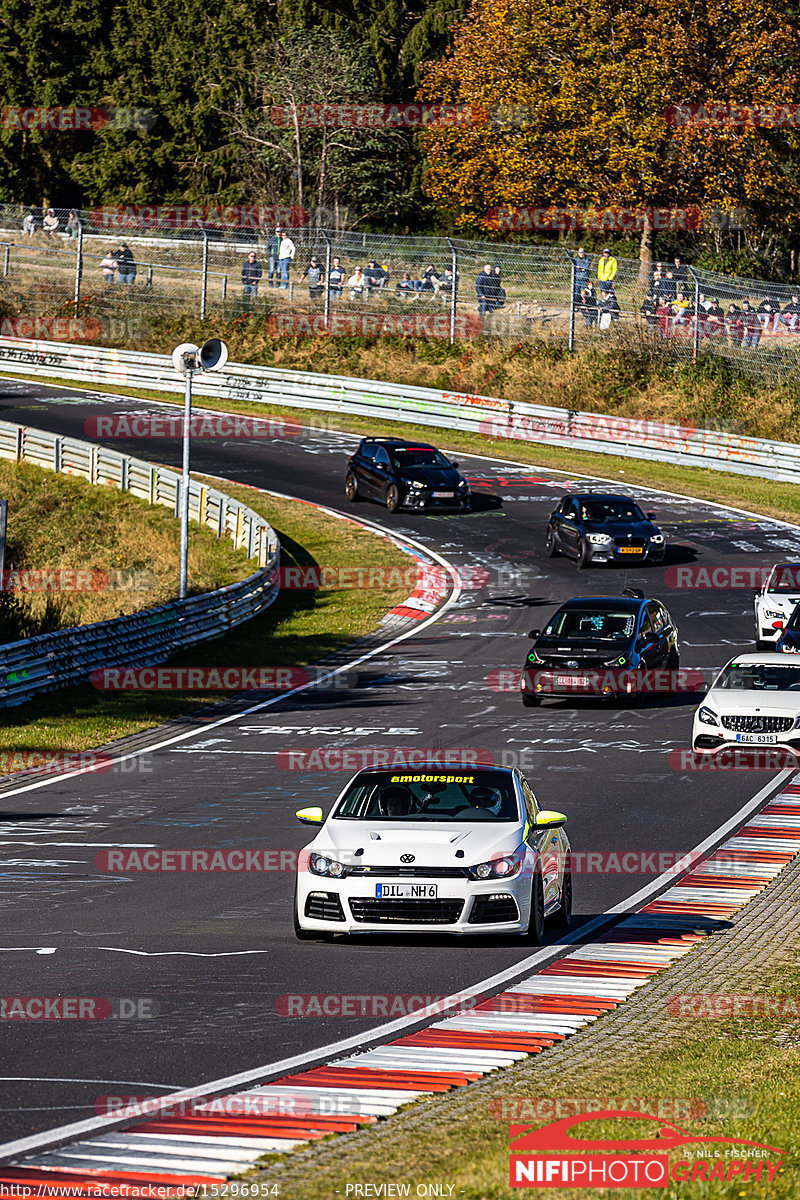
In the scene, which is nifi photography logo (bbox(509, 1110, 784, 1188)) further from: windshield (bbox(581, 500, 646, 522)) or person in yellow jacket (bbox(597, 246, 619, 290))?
person in yellow jacket (bbox(597, 246, 619, 290))

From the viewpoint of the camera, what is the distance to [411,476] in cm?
4088

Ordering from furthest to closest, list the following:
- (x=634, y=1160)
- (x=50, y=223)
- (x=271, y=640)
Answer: (x=50, y=223) → (x=271, y=640) → (x=634, y=1160)

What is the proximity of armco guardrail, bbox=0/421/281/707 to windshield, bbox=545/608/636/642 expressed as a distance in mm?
6497

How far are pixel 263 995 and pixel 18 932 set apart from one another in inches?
105

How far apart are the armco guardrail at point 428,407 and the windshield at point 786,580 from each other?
1649cm

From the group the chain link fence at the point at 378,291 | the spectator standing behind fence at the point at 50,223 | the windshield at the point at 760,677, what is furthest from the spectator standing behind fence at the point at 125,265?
the windshield at the point at 760,677

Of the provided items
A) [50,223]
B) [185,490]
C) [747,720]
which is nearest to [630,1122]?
[747,720]

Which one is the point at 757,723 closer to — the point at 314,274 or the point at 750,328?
the point at 750,328

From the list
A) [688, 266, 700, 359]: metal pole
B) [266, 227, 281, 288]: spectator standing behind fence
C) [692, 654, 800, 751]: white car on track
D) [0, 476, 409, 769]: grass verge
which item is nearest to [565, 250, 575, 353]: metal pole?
[688, 266, 700, 359]: metal pole

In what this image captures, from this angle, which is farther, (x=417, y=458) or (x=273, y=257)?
(x=273, y=257)

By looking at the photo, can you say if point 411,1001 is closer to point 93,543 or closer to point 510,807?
point 510,807

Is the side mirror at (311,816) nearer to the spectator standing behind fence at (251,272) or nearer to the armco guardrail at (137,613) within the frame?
the armco guardrail at (137,613)

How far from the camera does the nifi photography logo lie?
6.44 meters

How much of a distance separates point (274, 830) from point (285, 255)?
132 ft
